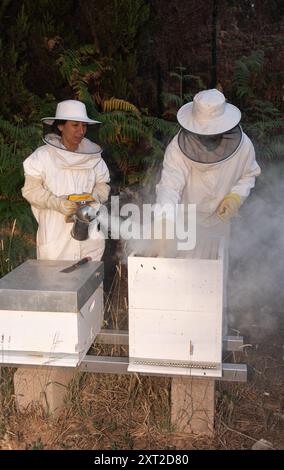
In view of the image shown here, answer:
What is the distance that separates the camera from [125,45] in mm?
5680

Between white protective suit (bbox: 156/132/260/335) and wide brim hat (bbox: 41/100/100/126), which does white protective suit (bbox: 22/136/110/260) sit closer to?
wide brim hat (bbox: 41/100/100/126)

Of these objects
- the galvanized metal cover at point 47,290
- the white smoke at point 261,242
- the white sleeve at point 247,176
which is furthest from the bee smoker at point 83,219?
the white smoke at point 261,242

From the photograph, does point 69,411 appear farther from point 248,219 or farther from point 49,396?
point 248,219

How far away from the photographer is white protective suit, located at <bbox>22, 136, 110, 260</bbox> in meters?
3.42

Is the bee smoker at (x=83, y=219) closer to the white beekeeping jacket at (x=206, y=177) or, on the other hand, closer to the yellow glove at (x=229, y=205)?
the white beekeeping jacket at (x=206, y=177)

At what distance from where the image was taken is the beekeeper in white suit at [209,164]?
305 centimetres

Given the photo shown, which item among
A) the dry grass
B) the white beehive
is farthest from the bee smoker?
the dry grass

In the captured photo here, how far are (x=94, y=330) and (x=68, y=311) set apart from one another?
0.43 meters

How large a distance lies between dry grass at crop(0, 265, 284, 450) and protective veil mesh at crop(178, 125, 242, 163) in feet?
4.29

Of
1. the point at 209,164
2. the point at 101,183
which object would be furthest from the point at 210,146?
the point at 101,183

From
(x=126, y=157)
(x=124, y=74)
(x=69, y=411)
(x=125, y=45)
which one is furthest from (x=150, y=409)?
(x=125, y=45)

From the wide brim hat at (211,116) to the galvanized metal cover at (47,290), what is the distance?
3.42ft

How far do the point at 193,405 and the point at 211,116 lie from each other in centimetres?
160

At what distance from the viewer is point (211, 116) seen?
304 cm
